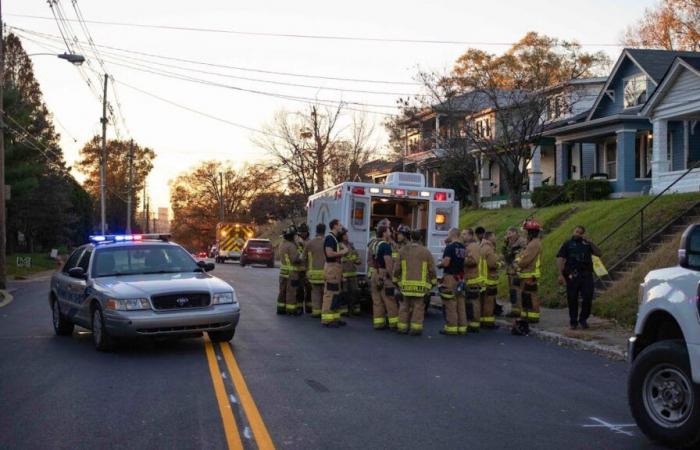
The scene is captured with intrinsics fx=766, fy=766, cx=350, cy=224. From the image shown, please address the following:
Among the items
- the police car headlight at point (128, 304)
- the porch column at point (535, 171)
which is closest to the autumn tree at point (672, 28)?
the porch column at point (535, 171)

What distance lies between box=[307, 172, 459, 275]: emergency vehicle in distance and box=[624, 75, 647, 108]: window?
17.4 metres

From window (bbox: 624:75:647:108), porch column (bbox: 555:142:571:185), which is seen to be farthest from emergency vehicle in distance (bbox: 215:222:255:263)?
window (bbox: 624:75:647:108)

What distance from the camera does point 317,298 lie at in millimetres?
15148

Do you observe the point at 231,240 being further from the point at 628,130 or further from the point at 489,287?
the point at 489,287

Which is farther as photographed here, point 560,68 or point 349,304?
point 560,68

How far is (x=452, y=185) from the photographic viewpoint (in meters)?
43.9

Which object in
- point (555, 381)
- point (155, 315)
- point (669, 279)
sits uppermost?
point (669, 279)

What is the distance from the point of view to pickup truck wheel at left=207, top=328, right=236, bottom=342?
11086mm

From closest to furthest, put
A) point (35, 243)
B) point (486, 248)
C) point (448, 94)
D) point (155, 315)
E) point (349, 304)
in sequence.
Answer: point (155, 315)
point (486, 248)
point (349, 304)
point (448, 94)
point (35, 243)

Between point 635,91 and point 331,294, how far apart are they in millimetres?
22424

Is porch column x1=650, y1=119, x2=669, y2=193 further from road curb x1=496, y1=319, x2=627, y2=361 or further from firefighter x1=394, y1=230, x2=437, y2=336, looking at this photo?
firefighter x1=394, y1=230, x2=437, y2=336

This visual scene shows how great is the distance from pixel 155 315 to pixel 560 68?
3101 cm

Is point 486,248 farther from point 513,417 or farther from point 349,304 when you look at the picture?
point 513,417

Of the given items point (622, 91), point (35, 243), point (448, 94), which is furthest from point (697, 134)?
point (35, 243)
